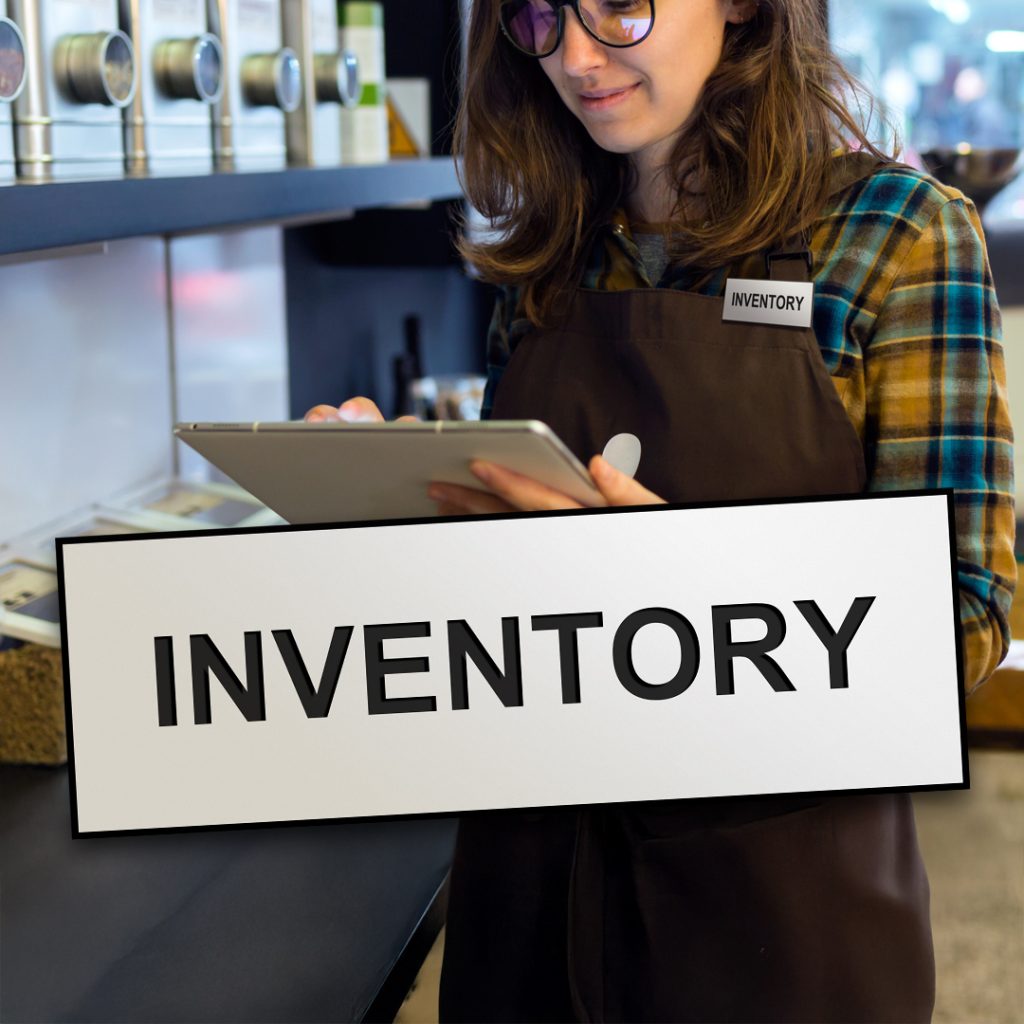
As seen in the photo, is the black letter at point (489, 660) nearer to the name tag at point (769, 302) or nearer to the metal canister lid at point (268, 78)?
the name tag at point (769, 302)

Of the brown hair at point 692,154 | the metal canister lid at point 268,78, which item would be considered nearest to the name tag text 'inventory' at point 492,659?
the brown hair at point 692,154

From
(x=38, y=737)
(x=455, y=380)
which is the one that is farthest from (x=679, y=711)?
(x=455, y=380)

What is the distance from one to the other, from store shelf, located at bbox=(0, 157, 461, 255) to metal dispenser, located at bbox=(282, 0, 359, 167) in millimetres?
56

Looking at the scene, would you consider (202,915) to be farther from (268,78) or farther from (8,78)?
(268,78)

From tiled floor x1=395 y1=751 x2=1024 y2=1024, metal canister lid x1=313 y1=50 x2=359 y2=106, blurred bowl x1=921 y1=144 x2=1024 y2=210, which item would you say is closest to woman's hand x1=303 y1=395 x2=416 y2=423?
metal canister lid x1=313 y1=50 x2=359 y2=106

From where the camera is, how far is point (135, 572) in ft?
2.72

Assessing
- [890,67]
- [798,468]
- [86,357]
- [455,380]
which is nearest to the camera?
[798,468]

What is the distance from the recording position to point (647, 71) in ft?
3.48

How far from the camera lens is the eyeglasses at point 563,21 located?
3.41 feet

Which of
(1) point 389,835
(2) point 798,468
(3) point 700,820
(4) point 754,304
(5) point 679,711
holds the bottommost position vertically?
(1) point 389,835

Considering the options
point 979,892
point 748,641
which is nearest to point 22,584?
point 748,641

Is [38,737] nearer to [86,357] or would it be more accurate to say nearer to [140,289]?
[86,357]

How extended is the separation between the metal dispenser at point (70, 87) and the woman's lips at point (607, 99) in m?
0.38

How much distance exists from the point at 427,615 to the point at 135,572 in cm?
Answer: 18
